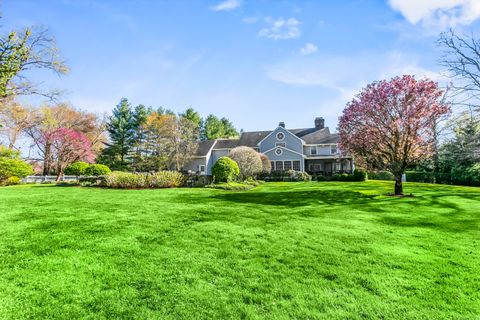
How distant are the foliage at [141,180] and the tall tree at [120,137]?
83.5ft

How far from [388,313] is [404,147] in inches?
556

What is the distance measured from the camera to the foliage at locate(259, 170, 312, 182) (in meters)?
30.1

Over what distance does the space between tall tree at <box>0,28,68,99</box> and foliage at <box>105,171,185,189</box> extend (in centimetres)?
997

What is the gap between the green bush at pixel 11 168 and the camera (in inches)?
895

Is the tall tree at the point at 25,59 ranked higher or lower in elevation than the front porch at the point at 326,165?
higher

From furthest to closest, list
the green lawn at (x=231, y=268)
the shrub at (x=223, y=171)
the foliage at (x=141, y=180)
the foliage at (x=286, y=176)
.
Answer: the foliage at (x=286, y=176), the shrub at (x=223, y=171), the foliage at (x=141, y=180), the green lawn at (x=231, y=268)

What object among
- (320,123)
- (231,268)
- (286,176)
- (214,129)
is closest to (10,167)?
(286,176)

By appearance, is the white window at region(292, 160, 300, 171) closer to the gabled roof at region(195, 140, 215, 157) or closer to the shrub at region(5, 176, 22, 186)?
the gabled roof at region(195, 140, 215, 157)

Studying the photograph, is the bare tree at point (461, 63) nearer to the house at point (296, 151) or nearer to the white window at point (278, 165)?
the house at point (296, 151)

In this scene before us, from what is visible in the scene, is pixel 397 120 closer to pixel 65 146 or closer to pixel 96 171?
pixel 96 171

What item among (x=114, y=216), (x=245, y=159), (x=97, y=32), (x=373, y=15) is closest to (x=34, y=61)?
(x=97, y=32)

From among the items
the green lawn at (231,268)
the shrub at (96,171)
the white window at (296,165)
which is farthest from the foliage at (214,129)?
the green lawn at (231,268)

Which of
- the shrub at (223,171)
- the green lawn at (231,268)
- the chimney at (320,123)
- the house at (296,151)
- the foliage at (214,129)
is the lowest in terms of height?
the green lawn at (231,268)

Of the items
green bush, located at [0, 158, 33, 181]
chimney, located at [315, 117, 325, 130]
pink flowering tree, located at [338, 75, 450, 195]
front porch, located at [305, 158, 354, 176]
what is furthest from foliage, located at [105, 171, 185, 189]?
chimney, located at [315, 117, 325, 130]
